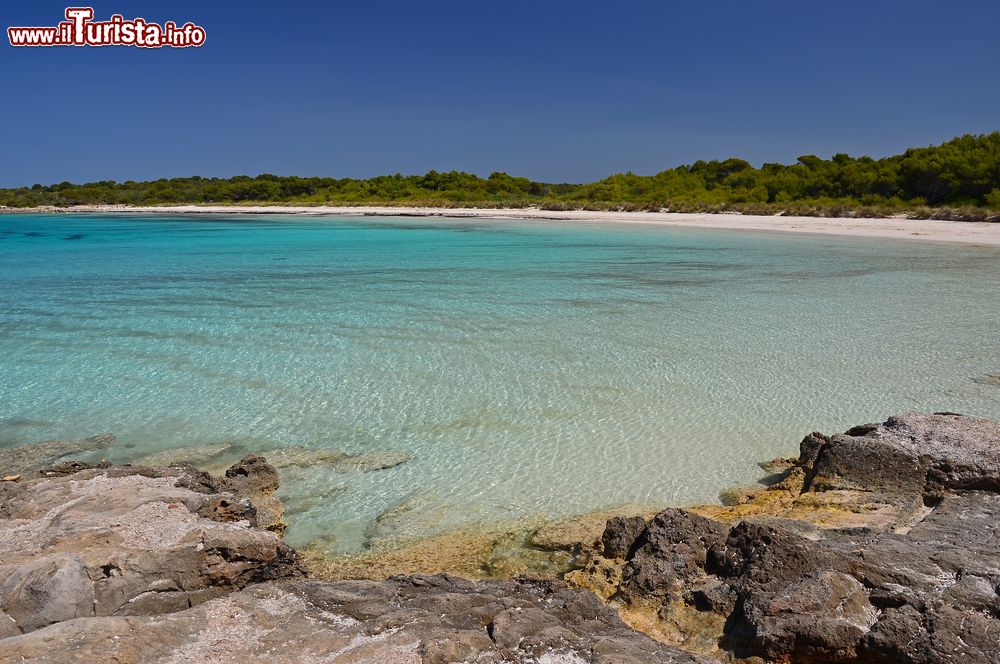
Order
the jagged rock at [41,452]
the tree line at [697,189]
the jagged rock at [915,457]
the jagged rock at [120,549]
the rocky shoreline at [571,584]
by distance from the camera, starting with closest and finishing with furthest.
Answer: the rocky shoreline at [571,584], the jagged rock at [120,549], the jagged rock at [915,457], the jagged rock at [41,452], the tree line at [697,189]

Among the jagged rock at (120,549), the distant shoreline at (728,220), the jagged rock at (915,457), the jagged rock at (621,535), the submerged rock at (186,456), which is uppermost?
the distant shoreline at (728,220)

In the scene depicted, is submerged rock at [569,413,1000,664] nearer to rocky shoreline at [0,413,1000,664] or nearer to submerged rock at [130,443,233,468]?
rocky shoreline at [0,413,1000,664]

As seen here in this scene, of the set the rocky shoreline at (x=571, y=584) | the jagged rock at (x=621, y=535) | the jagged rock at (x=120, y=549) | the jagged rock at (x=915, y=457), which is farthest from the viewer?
the jagged rock at (x=915, y=457)

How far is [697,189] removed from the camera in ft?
138

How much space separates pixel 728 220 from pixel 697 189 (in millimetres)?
14588

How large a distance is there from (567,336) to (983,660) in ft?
19.0

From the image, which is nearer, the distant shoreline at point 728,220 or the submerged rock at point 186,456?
the submerged rock at point 186,456

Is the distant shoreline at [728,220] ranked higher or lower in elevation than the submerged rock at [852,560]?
higher

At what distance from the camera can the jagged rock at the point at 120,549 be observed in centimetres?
219

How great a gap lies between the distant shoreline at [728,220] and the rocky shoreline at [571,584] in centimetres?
1839

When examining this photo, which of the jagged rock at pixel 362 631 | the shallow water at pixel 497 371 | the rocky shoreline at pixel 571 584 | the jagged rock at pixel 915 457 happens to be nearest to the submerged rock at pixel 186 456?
the shallow water at pixel 497 371

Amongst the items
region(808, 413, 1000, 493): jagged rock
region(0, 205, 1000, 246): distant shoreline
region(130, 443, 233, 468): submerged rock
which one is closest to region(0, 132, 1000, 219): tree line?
region(0, 205, 1000, 246): distant shoreline

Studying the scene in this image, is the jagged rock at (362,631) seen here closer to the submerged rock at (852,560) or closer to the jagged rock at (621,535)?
the submerged rock at (852,560)

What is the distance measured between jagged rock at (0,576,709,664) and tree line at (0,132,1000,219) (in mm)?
26398
